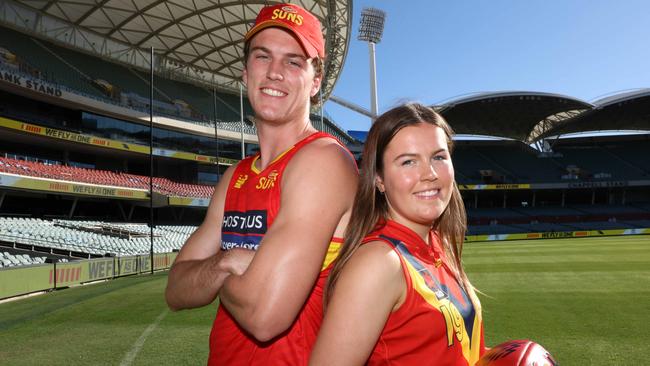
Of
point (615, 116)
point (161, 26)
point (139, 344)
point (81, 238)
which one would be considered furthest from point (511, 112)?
point (139, 344)

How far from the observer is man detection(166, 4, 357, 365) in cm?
155

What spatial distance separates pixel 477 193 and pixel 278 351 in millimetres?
57581

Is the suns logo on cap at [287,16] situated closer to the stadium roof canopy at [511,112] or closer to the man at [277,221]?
the man at [277,221]

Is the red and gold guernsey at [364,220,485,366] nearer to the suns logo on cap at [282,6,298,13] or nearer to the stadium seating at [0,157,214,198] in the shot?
the suns logo on cap at [282,6,298,13]

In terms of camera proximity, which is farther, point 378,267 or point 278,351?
point 278,351

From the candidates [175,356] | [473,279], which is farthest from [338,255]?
[473,279]

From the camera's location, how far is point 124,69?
42.9 metres

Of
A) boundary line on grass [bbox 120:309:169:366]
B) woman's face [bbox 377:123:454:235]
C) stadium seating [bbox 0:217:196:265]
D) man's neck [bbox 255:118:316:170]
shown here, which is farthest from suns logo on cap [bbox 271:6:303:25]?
stadium seating [bbox 0:217:196:265]

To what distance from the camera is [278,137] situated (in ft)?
6.73

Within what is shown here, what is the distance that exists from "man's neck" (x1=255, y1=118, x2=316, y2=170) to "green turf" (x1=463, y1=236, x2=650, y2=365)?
407cm

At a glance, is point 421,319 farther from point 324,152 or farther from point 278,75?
point 278,75

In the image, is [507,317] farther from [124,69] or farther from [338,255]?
[124,69]

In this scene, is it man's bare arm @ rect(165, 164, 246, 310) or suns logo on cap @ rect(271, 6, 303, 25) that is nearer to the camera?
man's bare arm @ rect(165, 164, 246, 310)

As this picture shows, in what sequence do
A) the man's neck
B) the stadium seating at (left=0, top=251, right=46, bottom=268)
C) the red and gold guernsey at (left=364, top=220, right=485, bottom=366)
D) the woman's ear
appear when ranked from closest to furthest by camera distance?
the red and gold guernsey at (left=364, top=220, right=485, bottom=366), the woman's ear, the man's neck, the stadium seating at (left=0, top=251, right=46, bottom=268)
